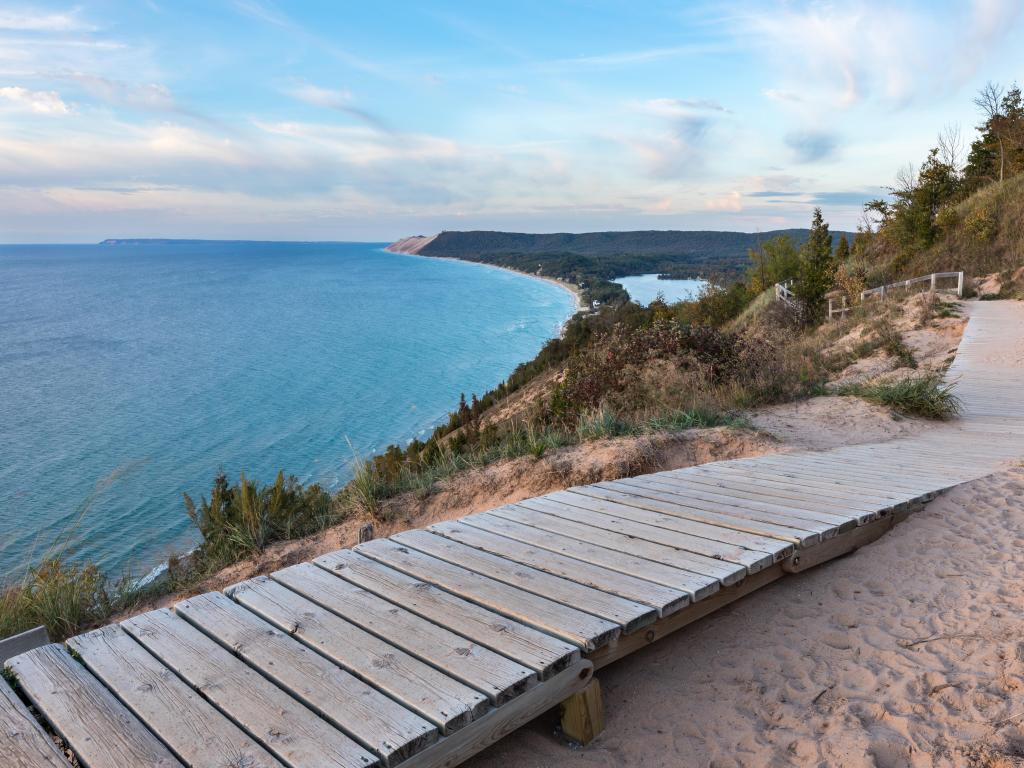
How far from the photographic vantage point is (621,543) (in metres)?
3.75

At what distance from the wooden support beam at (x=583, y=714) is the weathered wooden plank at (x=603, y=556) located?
2.01 feet

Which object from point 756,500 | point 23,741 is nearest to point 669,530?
point 756,500

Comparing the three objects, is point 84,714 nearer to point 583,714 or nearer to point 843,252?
point 583,714

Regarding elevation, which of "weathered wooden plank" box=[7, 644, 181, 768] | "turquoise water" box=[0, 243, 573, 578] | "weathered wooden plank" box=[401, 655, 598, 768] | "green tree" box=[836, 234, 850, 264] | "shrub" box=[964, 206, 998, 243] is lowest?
"turquoise water" box=[0, 243, 573, 578]

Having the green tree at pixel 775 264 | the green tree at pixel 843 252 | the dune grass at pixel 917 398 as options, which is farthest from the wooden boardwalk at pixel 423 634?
the green tree at pixel 775 264

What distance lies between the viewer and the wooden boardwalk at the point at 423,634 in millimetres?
2246

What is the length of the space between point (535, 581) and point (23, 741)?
1.98 meters

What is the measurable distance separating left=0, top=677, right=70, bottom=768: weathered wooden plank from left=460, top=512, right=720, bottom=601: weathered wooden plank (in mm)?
2230

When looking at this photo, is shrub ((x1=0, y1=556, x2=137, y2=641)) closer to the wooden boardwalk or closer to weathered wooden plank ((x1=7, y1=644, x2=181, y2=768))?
weathered wooden plank ((x1=7, y1=644, x2=181, y2=768))

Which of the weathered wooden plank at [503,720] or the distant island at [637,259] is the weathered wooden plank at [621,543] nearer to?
the weathered wooden plank at [503,720]

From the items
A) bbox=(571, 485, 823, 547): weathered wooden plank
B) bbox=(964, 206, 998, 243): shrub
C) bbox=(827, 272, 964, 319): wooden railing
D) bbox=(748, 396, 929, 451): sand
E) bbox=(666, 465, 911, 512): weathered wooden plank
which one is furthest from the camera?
bbox=(964, 206, 998, 243): shrub

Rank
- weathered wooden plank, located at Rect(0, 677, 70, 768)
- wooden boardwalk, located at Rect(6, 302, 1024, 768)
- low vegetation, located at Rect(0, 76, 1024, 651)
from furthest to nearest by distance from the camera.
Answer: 1. low vegetation, located at Rect(0, 76, 1024, 651)
2. wooden boardwalk, located at Rect(6, 302, 1024, 768)
3. weathered wooden plank, located at Rect(0, 677, 70, 768)

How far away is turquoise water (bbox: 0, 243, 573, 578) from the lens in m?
22.2

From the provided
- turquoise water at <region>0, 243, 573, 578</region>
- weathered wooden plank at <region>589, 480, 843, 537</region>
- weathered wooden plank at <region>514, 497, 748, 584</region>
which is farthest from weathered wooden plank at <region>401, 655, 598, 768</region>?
turquoise water at <region>0, 243, 573, 578</region>
